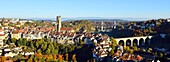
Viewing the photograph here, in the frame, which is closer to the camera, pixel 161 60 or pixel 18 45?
pixel 161 60

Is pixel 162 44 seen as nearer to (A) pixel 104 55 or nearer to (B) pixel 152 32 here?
(B) pixel 152 32

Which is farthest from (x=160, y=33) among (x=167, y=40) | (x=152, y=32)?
(x=167, y=40)

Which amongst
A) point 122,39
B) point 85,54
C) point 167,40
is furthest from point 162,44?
point 85,54

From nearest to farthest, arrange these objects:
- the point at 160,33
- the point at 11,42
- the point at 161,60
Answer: the point at 161,60, the point at 11,42, the point at 160,33

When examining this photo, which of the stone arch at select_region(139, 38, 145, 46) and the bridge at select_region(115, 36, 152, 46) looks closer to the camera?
the bridge at select_region(115, 36, 152, 46)

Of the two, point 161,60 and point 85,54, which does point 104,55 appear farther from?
point 161,60

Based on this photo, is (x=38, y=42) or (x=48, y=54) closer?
(x=48, y=54)

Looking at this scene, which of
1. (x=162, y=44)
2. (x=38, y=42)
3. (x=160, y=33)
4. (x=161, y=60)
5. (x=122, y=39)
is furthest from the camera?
(x=160, y=33)

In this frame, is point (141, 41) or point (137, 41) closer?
point (137, 41)

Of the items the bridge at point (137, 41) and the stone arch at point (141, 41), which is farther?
the stone arch at point (141, 41)
